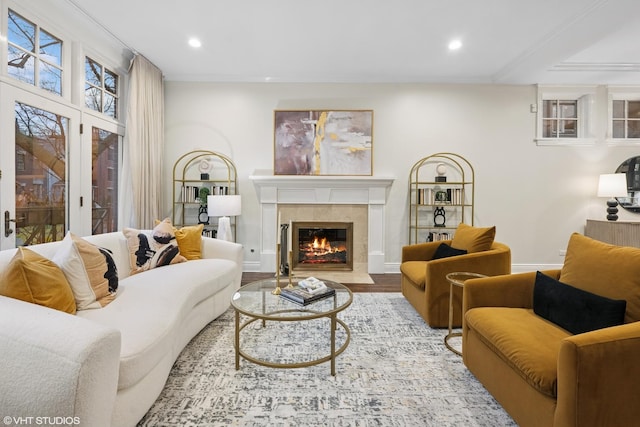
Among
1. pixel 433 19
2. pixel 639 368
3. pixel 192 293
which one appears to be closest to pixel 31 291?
pixel 192 293

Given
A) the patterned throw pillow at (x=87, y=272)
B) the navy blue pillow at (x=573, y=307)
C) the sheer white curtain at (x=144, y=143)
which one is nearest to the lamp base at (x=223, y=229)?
the sheer white curtain at (x=144, y=143)

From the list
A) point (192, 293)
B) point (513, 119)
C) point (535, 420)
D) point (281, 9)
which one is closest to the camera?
point (535, 420)

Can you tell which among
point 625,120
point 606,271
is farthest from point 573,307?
point 625,120

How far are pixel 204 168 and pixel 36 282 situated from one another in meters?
3.30

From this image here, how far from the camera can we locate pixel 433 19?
10.1ft

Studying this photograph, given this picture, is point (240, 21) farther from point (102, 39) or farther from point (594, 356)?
point (594, 356)

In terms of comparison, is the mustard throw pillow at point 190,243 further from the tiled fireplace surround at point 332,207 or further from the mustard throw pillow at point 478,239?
the mustard throw pillow at point 478,239

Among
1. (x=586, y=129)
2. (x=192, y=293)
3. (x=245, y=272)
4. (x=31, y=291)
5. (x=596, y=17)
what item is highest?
(x=596, y=17)

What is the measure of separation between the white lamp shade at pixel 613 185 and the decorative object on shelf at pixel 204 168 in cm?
577

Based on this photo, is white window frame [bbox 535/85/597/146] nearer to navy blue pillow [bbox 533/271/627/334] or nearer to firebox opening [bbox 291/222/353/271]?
firebox opening [bbox 291/222/353/271]

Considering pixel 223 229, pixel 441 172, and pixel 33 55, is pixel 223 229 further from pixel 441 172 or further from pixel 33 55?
pixel 441 172

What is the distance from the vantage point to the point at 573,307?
5.14 ft

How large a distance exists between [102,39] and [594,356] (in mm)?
4940

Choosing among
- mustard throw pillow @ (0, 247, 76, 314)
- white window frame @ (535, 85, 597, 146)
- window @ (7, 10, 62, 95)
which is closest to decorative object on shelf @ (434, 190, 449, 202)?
white window frame @ (535, 85, 597, 146)
